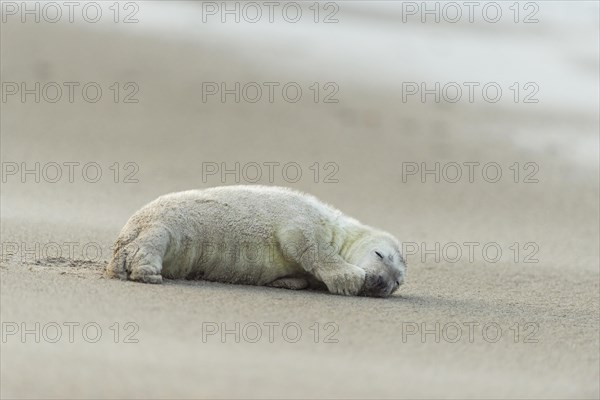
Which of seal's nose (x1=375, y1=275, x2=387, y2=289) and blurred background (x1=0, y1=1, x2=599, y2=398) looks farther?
seal's nose (x1=375, y1=275, x2=387, y2=289)

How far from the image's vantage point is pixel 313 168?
10.4 meters

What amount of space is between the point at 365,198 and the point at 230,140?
147 cm

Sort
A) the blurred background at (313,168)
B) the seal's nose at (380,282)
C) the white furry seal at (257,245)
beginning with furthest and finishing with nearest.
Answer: the seal's nose at (380,282) < the white furry seal at (257,245) < the blurred background at (313,168)

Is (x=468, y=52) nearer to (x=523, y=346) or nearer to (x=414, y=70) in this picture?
(x=414, y=70)

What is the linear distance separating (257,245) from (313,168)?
12.8ft

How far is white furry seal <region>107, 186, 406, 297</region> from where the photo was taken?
6.40 m

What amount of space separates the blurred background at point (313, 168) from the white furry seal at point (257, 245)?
0.22 metres

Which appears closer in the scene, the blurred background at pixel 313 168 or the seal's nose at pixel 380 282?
the blurred background at pixel 313 168

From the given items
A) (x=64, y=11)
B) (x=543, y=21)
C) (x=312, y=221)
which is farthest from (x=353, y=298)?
(x=543, y=21)

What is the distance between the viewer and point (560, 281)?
812cm

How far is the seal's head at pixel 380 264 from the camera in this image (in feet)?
21.4

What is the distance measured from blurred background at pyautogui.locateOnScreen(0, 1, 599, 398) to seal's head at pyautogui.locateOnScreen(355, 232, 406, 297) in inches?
7.2

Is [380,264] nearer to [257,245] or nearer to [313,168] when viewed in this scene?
[257,245]

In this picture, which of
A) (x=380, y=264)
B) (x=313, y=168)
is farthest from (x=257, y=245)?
(x=313, y=168)
